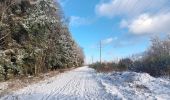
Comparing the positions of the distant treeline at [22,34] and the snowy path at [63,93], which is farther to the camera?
the distant treeline at [22,34]

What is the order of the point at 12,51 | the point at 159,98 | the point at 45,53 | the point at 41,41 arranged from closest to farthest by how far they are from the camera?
the point at 159,98, the point at 12,51, the point at 41,41, the point at 45,53

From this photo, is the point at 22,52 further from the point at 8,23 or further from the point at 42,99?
the point at 42,99

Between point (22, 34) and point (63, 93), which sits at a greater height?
point (22, 34)

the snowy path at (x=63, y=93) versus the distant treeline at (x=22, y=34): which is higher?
the distant treeline at (x=22, y=34)

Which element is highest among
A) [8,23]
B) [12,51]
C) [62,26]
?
[62,26]

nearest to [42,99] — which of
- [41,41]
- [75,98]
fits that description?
[75,98]

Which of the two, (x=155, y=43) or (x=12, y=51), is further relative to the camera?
(x=155, y=43)

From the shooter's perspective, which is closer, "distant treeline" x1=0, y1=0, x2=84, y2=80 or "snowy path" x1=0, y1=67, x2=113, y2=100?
"snowy path" x1=0, y1=67, x2=113, y2=100

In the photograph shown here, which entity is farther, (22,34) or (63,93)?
(22,34)

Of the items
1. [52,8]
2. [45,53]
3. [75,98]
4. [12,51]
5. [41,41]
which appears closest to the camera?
[75,98]

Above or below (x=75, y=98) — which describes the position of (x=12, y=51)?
above

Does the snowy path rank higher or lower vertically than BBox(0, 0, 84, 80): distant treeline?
lower

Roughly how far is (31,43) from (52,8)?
6.45 meters

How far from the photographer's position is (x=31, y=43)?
31875 millimetres
